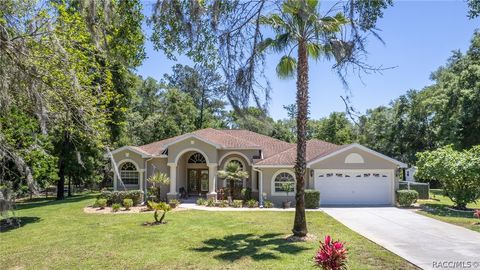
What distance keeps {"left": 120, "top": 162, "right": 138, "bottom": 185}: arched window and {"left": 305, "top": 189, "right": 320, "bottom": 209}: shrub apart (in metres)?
12.7

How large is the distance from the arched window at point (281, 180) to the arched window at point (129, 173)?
10.4m

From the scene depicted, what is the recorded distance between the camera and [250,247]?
483 inches

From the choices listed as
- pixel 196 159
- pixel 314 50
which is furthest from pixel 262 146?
pixel 314 50

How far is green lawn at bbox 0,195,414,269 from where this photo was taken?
10.6 meters

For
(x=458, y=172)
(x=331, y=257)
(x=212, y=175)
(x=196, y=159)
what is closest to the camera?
(x=331, y=257)

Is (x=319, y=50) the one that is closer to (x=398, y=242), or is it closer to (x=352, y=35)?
(x=398, y=242)

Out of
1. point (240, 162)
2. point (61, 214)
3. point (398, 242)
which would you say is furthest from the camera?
point (240, 162)

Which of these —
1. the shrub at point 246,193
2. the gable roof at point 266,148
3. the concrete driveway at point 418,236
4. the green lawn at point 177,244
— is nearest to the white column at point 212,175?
the gable roof at point 266,148

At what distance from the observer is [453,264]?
10.0 m

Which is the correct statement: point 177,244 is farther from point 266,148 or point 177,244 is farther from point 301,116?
point 266,148

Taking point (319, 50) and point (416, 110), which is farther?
point (416, 110)

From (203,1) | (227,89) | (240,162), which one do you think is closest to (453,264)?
(227,89)

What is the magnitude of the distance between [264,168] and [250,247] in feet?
41.5

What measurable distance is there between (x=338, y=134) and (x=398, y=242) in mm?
39028
